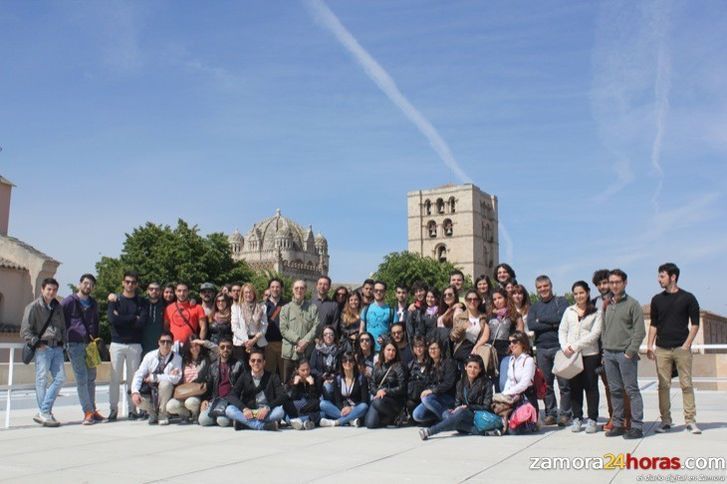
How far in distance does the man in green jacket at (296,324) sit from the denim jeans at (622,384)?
14.1 feet

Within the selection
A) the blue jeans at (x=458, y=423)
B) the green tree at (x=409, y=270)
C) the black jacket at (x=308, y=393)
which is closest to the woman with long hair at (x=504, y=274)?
the blue jeans at (x=458, y=423)

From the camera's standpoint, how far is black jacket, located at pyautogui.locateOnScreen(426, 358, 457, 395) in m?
9.59

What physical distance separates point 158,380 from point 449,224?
10826 cm

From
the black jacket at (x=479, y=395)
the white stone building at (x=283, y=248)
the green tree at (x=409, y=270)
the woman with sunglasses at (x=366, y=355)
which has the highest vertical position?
the white stone building at (x=283, y=248)

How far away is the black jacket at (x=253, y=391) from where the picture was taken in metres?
9.90

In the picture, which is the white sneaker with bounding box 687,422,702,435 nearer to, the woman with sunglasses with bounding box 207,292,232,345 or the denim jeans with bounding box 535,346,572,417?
the denim jeans with bounding box 535,346,572,417

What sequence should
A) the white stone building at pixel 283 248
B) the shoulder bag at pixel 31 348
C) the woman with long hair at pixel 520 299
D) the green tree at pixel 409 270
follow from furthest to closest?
1. the white stone building at pixel 283 248
2. the green tree at pixel 409 270
3. the woman with long hair at pixel 520 299
4. the shoulder bag at pixel 31 348

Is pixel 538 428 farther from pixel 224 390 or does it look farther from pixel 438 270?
pixel 438 270

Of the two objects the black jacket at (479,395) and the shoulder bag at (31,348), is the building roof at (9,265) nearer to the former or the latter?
the shoulder bag at (31,348)

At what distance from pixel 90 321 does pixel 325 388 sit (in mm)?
3750

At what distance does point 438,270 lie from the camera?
254 feet

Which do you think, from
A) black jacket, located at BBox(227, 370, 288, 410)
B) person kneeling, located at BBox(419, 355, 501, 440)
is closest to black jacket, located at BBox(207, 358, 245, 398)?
black jacket, located at BBox(227, 370, 288, 410)

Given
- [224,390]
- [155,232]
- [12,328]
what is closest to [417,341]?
[224,390]

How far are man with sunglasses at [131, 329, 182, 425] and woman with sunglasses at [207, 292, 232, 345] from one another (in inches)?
25.0
